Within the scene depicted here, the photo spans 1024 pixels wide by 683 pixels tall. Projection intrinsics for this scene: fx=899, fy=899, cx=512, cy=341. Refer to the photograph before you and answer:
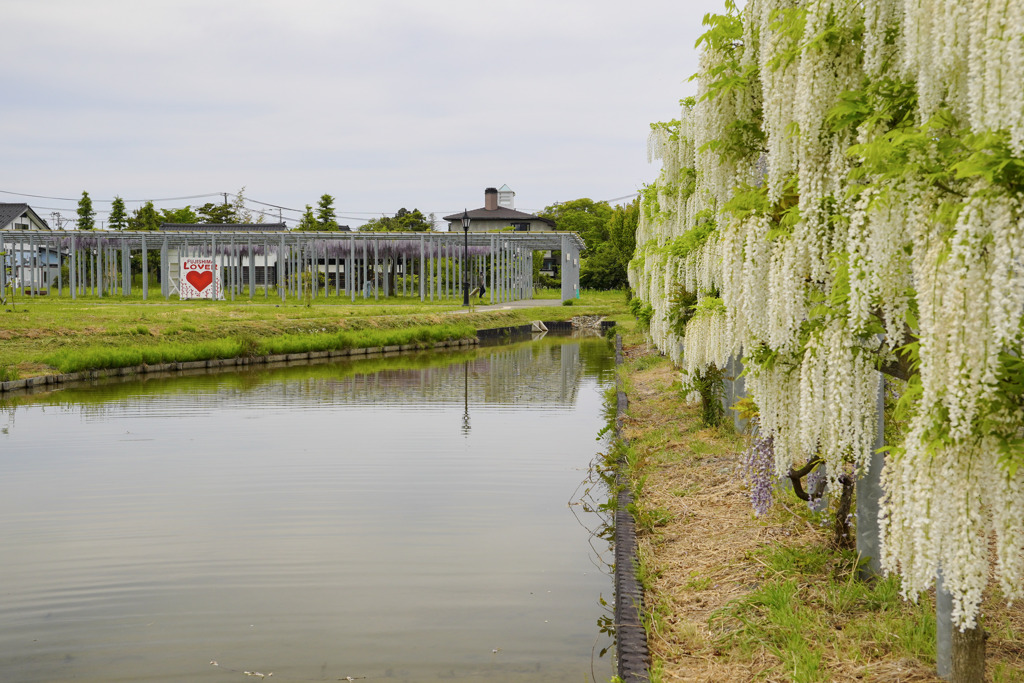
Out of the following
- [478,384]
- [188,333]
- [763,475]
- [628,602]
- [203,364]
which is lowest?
[628,602]

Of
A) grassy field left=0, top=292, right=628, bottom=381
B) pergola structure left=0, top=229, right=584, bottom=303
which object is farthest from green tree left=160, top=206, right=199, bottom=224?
grassy field left=0, top=292, right=628, bottom=381

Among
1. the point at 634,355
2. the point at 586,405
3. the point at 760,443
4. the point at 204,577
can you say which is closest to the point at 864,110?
the point at 760,443

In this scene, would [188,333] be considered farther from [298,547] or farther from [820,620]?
[820,620]

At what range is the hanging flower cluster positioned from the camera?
315 centimetres

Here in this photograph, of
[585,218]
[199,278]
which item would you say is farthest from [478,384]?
[585,218]

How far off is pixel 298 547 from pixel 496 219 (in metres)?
75.9

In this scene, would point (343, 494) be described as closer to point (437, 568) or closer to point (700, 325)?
point (437, 568)

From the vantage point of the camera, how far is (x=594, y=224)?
88.5 metres

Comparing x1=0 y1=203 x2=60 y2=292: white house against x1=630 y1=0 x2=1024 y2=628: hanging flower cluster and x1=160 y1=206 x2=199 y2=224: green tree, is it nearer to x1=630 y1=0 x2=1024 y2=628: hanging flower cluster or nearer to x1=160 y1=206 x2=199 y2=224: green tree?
x1=160 y1=206 x2=199 y2=224: green tree

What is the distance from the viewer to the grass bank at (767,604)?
14.7ft

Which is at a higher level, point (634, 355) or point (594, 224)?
point (594, 224)

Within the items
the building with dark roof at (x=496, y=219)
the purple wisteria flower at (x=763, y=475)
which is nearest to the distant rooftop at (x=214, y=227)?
the building with dark roof at (x=496, y=219)

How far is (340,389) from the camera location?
19406 millimetres

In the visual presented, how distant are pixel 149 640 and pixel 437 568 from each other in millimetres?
2274
